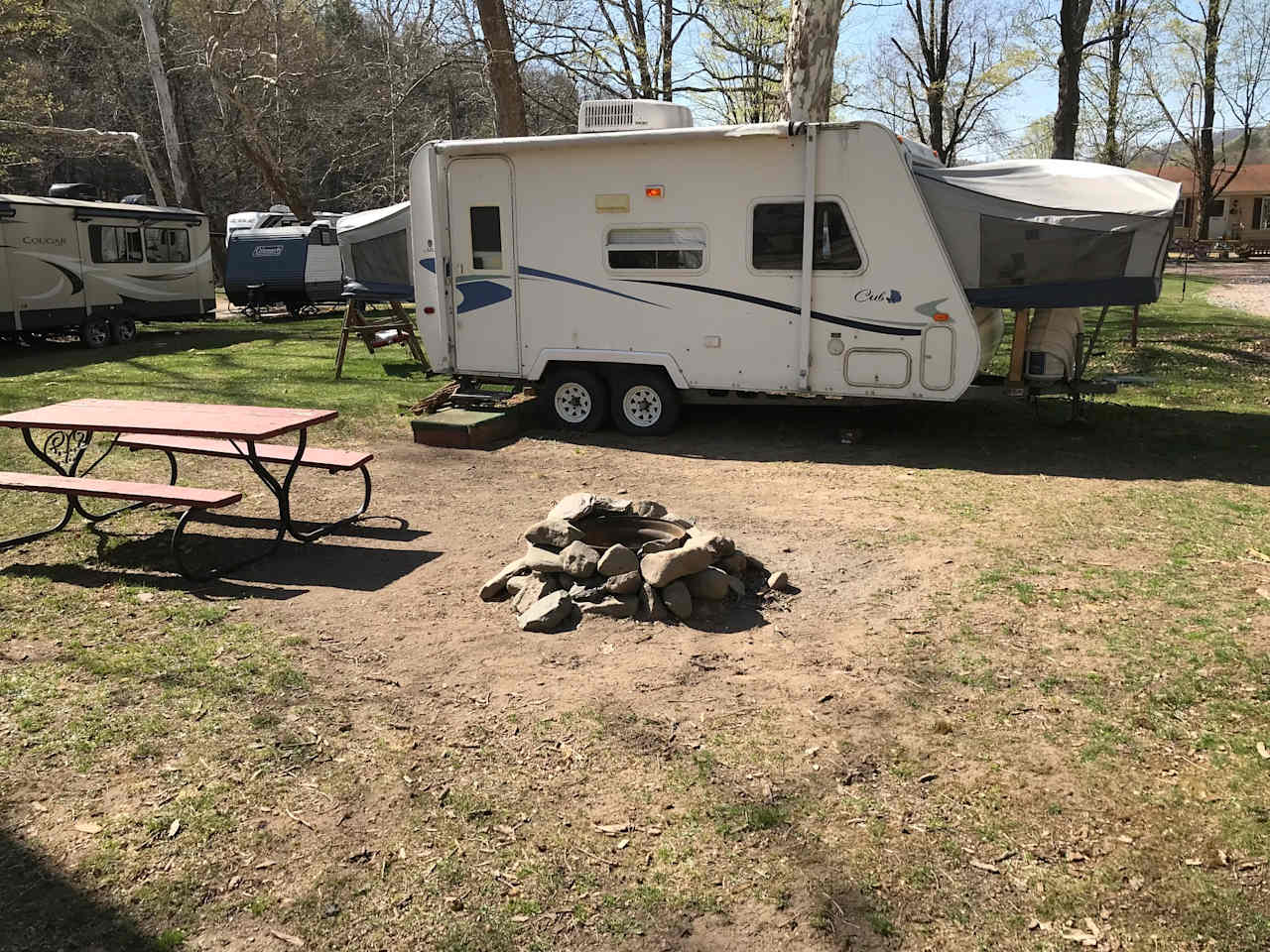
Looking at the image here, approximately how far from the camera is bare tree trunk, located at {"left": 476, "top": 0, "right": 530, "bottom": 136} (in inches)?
600

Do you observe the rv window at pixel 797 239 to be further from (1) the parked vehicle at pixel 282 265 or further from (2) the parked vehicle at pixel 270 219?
(2) the parked vehicle at pixel 270 219

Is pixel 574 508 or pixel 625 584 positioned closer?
pixel 625 584

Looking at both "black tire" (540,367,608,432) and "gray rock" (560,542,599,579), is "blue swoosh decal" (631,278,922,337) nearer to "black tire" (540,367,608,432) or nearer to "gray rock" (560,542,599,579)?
"black tire" (540,367,608,432)

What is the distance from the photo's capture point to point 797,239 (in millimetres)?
8484

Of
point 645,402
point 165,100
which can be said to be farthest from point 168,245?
point 645,402

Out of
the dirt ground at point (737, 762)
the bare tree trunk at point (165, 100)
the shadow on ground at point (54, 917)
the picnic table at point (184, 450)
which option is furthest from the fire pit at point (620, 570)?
the bare tree trunk at point (165, 100)

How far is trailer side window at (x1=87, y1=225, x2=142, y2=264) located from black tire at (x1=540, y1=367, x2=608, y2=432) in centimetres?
1157

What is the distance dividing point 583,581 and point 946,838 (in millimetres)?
2410

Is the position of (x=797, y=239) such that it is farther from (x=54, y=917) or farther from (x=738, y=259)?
(x=54, y=917)

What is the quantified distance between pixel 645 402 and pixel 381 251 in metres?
4.24

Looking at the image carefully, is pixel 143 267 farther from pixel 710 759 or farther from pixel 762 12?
pixel 710 759

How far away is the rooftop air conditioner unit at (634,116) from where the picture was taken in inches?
355

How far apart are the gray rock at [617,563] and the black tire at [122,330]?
1582 centimetres

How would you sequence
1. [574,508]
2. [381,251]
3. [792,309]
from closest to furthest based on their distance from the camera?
[574,508] < [792,309] < [381,251]
